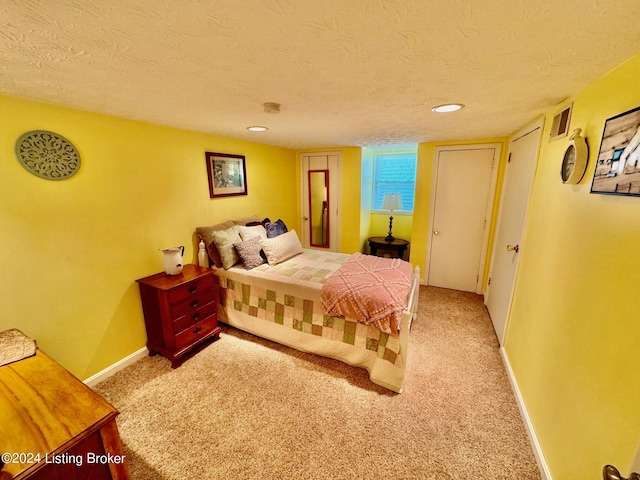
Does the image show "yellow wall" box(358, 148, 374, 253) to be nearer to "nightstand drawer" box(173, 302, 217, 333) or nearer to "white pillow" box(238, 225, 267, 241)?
"white pillow" box(238, 225, 267, 241)

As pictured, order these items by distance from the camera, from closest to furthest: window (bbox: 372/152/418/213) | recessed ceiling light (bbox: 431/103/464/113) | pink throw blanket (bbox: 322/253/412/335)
→ recessed ceiling light (bbox: 431/103/464/113) → pink throw blanket (bbox: 322/253/412/335) → window (bbox: 372/152/418/213)

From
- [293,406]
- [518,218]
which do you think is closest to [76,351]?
[293,406]

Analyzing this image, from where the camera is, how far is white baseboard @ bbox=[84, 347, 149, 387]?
193 cm

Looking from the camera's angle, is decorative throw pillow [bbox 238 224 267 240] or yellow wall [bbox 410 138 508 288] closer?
decorative throw pillow [bbox 238 224 267 240]

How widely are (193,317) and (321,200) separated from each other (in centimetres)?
269

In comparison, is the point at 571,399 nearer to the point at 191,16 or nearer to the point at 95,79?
the point at 191,16

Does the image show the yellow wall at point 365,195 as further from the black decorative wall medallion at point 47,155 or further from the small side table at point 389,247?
the black decorative wall medallion at point 47,155

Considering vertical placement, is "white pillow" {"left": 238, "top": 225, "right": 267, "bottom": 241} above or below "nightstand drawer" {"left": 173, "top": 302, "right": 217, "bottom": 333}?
above

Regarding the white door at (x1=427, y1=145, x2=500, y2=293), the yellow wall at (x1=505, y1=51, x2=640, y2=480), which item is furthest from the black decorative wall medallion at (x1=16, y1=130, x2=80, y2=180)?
the white door at (x1=427, y1=145, x2=500, y2=293)

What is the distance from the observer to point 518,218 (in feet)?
7.46

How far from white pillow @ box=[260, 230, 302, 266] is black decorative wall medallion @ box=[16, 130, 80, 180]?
1.62m

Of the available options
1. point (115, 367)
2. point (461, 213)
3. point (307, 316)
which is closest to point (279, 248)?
point (307, 316)

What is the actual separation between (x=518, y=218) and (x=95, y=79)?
3184 millimetres

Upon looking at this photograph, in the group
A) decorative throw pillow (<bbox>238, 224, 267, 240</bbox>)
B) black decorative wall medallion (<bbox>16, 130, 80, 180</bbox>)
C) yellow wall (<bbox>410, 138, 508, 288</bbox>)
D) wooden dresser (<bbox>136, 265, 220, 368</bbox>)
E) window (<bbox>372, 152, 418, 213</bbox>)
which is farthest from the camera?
window (<bbox>372, 152, 418, 213</bbox>)
